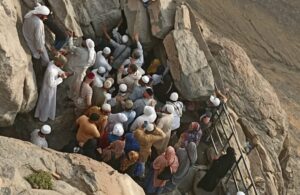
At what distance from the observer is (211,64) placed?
15141 mm

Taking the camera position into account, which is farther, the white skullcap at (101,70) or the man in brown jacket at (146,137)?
the white skullcap at (101,70)

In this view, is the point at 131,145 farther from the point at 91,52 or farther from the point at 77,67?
the point at 91,52

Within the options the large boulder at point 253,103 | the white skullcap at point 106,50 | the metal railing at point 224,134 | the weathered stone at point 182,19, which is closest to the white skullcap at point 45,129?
the white skullcap at point 106,50

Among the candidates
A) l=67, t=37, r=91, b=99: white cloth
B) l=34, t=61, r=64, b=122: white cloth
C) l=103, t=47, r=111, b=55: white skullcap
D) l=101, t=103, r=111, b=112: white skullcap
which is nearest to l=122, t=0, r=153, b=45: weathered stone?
l=103, t=47, r=111, b=55: white skullcap

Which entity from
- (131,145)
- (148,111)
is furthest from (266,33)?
(131,145)

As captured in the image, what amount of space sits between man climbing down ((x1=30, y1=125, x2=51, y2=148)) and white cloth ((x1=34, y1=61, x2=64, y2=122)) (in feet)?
2.37

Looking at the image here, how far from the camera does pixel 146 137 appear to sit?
37.7 ft

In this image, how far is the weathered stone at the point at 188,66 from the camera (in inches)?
553

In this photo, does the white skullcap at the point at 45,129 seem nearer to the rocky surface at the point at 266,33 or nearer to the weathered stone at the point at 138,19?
the weathered stone at the point at 138,19

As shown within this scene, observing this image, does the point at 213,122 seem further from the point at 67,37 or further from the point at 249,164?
the point at 67,37

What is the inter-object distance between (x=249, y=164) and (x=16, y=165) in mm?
6992

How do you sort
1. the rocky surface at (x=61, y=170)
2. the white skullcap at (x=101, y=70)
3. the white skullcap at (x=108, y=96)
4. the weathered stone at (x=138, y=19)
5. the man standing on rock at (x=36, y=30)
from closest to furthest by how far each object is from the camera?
the rocky surface at (x=61, y=170) → the man standing on rock at (x=36, y=30) → the white skullcap at (x=108, y=96) → the white skullcap at (x=101, y=70) → the weathered stone at (x=138, y=19)

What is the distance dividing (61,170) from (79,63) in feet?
11.8

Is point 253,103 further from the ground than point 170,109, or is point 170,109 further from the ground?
point 170,109
